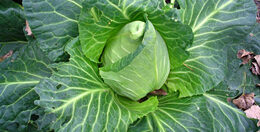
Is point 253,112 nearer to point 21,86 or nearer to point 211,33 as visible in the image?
point 211,33

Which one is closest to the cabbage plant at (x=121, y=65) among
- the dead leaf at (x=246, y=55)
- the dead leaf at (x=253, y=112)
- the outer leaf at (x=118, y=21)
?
the outer leaf at (x=118, y=21)

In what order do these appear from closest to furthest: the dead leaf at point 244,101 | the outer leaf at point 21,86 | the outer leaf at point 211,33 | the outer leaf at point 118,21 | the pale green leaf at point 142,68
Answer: the pale green leaf at point 142,68
the outer leaf at point 118,21
the outer leaf at point 21,86
the outer leaf at point 211,33
the dead leaf at point 244,101

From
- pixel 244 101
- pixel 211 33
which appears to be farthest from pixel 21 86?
pixel 244 101

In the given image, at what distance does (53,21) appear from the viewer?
1696mm

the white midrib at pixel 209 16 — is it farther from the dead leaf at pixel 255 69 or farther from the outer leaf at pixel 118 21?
the dead leaf at pixel 255 69

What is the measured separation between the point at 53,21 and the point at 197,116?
1.41m

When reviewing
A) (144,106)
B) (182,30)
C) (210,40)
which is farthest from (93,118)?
(210,40)

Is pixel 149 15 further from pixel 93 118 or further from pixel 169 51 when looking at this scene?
pixel 93 118

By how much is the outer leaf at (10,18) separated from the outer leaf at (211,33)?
1522mm

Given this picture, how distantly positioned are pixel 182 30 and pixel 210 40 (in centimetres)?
52

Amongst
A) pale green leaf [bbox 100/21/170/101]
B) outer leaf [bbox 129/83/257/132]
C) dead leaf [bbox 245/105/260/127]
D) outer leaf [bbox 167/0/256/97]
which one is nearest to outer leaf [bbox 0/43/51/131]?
pale green leaf [bbox 100/21/170/101]

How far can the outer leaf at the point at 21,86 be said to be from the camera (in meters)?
1.75

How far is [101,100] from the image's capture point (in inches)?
66.7

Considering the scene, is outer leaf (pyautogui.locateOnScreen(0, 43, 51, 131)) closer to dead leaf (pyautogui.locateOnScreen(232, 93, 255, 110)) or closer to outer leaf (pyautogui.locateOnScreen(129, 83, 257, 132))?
outer leaf (pyautogui.locateOnScreen(129, 83, 257, 132))
